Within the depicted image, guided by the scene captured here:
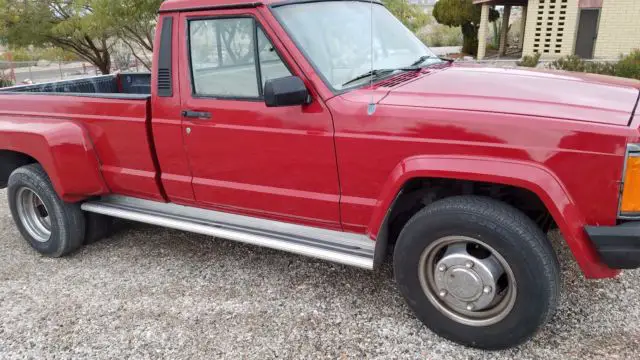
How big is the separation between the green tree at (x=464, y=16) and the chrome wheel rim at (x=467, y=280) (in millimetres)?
20664

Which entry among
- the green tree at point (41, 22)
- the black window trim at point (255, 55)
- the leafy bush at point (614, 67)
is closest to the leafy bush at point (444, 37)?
the leafy bush at point (614, 67)

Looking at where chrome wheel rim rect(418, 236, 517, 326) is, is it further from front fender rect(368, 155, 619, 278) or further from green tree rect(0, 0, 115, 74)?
green tree rect(0, 0, 115, 74)

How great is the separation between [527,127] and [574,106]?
0.30 m

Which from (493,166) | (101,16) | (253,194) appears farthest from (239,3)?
(101,16)

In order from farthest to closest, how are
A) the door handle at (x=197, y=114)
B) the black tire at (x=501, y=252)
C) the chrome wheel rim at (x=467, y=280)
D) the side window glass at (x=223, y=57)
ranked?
the door handle at (x=197, y=114) → the side window glass at (x=223, y=57) → the chrome wheel rim at (x=467, y=280) → the black tire at (x=501, y=252)

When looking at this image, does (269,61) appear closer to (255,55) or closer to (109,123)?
(255,55)

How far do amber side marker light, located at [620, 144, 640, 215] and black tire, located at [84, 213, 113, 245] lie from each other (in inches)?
156

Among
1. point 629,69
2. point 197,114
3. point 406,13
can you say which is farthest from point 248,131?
point 629,69

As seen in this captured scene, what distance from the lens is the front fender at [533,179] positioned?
2482 millimetres

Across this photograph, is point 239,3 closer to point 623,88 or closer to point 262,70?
point 262,70

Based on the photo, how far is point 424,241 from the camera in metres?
2.84

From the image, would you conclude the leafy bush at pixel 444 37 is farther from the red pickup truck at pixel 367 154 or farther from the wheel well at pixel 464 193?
the wheel well at pixel 464 193

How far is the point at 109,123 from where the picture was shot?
387cm

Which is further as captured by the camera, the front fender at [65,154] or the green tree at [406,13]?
the green tree at [406,13]
